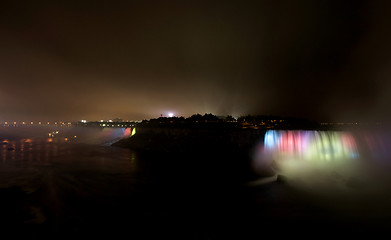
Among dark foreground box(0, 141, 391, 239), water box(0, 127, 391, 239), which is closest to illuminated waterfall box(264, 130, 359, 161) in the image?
Result: water box(0, 127, 391, 239)

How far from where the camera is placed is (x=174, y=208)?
15.6 m

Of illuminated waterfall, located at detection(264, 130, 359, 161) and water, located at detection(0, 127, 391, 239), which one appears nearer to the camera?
water, located at detection(0, 127, 391, 239)

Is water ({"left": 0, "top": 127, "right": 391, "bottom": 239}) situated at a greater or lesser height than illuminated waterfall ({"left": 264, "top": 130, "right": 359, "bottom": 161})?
lesser

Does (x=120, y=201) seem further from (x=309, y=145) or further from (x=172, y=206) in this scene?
(x=309, y=145)

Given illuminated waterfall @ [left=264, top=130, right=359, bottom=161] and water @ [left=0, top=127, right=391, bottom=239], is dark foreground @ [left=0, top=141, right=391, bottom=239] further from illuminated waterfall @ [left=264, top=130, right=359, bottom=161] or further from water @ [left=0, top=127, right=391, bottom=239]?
illuminated waterfall @ [left=264, top=130, right=359, bottom=161]

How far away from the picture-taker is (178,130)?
149 feet

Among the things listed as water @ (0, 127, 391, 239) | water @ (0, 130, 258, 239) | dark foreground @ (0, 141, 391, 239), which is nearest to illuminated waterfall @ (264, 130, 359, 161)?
water @ (0, 127, 391, 239)

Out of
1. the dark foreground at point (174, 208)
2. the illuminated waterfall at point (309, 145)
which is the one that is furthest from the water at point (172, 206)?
the illuminated waterfall at point (309, 145)

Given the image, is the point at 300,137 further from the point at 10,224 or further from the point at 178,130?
the point at 10,224

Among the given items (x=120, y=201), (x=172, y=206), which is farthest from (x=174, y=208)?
(x=120, y=201)

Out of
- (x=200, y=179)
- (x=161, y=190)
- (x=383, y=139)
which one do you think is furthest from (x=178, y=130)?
(x=383, y=139)

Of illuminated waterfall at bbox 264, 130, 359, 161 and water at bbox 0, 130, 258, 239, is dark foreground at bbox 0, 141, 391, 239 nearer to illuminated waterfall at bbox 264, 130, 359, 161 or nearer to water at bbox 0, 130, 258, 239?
water at bbox 0, 130, 258, 239

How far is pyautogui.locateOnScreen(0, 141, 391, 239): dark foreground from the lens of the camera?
12188 millimetres

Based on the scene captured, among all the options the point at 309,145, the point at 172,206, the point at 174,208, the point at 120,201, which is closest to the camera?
the point at 174,208
